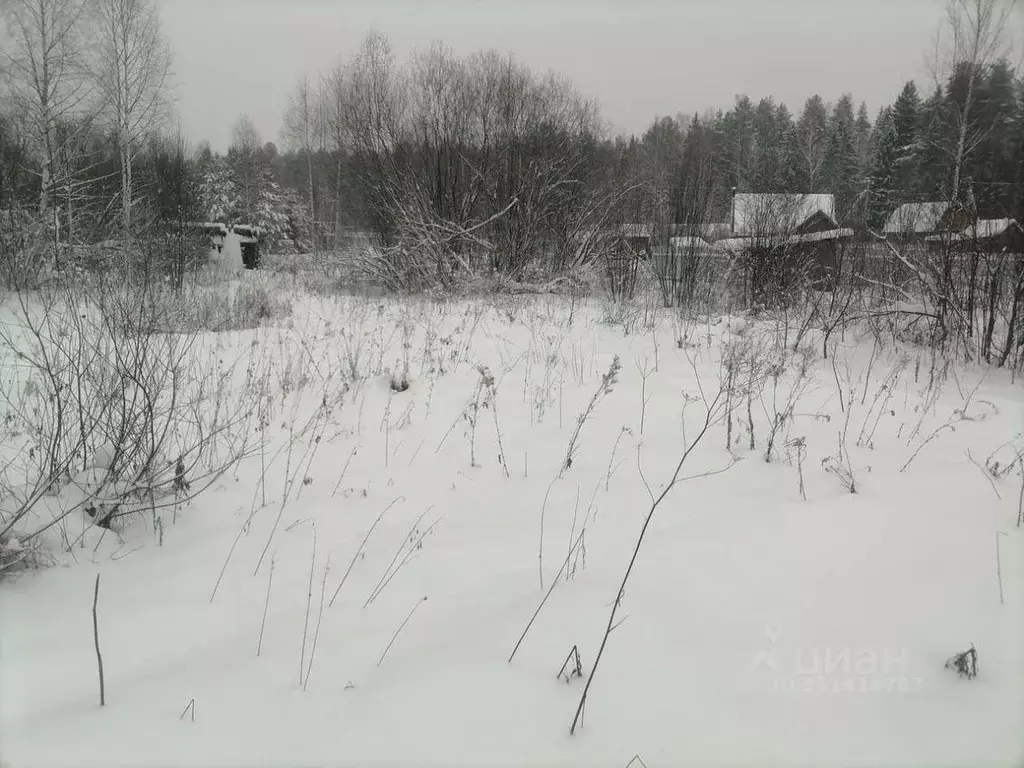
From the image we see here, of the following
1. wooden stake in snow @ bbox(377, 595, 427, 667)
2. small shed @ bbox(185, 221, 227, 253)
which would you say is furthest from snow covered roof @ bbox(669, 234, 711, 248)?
small shed @ bbox(185, 221, 227, 253)

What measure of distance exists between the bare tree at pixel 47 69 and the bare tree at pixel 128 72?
76 centimetres

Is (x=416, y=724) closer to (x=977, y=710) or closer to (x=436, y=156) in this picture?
(x=977, y=710)

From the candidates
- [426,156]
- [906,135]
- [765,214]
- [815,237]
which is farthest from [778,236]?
[906,135]

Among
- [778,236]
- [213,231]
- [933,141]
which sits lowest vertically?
[778,236]

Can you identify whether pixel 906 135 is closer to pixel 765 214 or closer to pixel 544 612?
pixel 765 214

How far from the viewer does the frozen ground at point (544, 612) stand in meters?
1.38

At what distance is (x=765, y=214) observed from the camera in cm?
1034

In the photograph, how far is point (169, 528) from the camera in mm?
2457

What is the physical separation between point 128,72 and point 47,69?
2.28m

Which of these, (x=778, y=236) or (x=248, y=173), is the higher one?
(x=248, y=173)

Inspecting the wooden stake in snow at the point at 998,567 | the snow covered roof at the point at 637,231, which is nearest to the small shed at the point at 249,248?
the snow covered roof at the point at 637,231

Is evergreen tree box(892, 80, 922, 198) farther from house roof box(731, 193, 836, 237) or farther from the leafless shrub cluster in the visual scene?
the leafless shrub cluster

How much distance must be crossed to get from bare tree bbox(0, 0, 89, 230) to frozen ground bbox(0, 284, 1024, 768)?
11.7 m

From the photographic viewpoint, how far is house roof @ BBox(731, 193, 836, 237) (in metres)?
10.3
